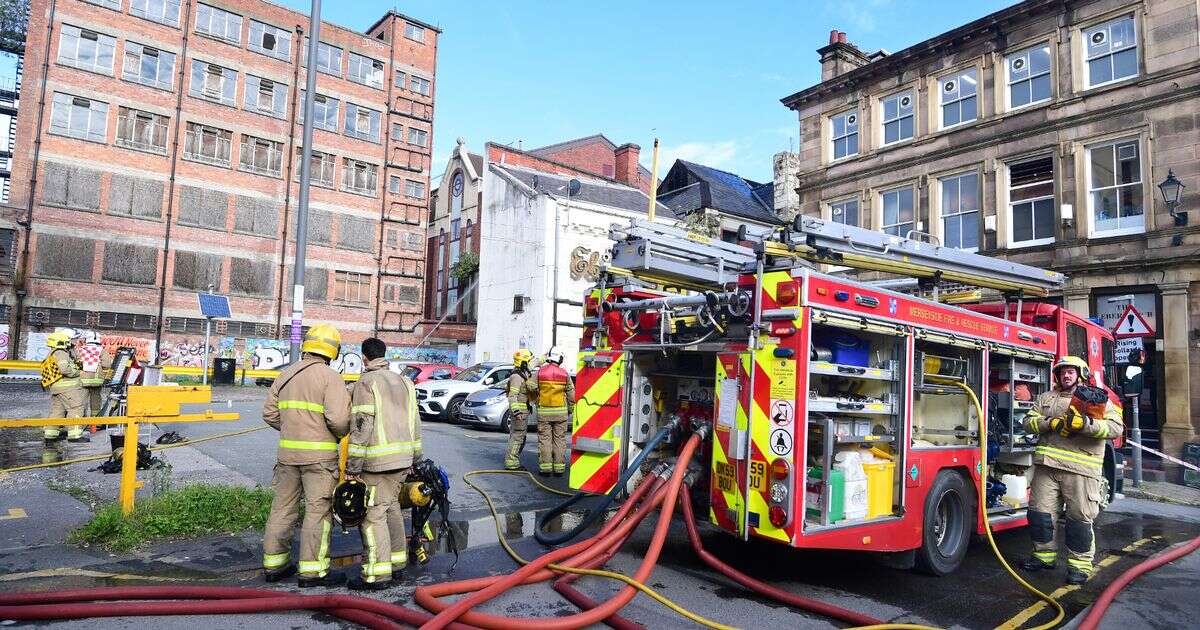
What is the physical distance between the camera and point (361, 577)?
4.93m

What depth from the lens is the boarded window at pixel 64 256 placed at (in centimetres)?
2917

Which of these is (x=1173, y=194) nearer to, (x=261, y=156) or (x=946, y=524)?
(x=946, y=524)

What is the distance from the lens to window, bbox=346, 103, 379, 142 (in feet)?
121

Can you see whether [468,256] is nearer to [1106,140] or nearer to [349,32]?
[349,32]

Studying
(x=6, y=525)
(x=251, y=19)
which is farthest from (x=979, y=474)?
(x=251, y=19)

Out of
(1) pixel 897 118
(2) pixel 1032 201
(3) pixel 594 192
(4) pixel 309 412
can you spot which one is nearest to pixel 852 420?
(4) pixel 309 412

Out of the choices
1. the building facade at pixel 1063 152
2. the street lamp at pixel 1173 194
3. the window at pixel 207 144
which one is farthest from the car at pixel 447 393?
the window at pixel 207 144

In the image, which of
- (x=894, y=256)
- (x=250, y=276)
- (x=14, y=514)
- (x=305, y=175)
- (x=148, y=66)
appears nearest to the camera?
(x=14, y=514)

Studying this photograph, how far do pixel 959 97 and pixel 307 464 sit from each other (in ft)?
60.3

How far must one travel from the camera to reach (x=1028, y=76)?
16.8 metres

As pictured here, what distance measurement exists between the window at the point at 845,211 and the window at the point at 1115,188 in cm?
588

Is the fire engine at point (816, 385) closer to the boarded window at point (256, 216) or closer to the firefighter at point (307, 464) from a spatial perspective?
the firefighter at point (307, 464)

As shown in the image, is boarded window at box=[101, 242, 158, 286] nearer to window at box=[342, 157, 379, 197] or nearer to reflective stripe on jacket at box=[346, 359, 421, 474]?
window at box=[342, 157, 379, 197]

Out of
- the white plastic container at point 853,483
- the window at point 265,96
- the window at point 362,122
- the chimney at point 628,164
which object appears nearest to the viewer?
the white plastic container at point 853,483
